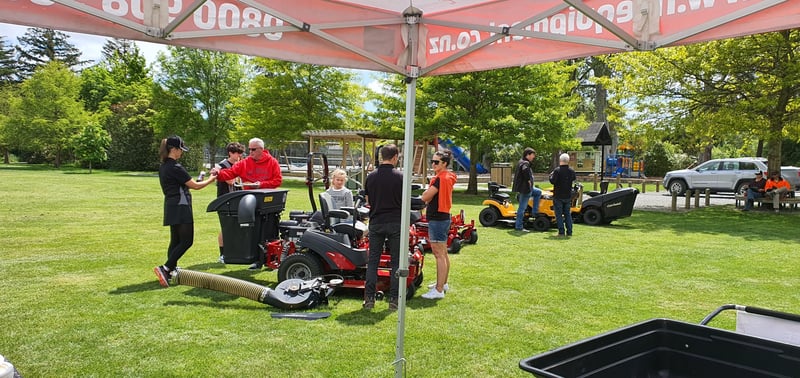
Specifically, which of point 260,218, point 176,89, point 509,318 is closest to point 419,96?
point 260,218

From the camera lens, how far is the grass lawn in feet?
14.4

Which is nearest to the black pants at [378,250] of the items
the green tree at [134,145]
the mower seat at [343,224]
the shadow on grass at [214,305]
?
A: the mower seat at [343,224]

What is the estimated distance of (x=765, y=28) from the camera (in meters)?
3.05

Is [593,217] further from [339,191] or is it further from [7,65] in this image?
[7,65]

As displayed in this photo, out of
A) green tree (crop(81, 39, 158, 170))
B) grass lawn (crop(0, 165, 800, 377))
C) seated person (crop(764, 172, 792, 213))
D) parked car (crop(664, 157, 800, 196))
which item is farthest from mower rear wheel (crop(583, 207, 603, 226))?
green tree (crop(81, 39, 158, 170))

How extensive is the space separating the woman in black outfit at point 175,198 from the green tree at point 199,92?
37.9 m

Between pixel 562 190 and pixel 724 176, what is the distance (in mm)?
17189

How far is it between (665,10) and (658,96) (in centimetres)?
1636

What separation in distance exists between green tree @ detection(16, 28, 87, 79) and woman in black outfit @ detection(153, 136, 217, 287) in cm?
8960

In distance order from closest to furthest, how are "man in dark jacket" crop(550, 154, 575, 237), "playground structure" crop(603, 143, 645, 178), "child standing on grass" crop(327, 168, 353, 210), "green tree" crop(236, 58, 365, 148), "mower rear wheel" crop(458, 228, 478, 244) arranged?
"child standing on grass" crop(327, 168, 353, 210) < "mower rear wheel" crop(458, 228, 478, 244) < "man in dark jacket" crop(550, 154, 575, 237) < "green tree" crop(236, 58, 365, 148) < "playground structure" crop(603, 143, 645, 178)

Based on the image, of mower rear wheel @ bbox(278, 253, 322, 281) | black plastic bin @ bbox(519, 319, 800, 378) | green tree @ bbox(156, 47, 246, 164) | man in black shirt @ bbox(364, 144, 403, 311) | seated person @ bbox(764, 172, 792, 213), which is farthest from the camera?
→ green tree @ bbox(156, 47, 246, 164)

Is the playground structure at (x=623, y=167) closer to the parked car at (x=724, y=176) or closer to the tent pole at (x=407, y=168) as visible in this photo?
the parked car at (x=724, y=176)

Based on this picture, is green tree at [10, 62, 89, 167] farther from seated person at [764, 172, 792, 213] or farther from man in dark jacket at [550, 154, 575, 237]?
seated person at [764, 172, 792, 213]

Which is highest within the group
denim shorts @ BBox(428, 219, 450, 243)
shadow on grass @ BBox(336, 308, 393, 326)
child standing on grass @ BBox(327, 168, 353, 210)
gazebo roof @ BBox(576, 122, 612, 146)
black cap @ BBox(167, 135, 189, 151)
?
gazebo roof @ BBox(576, 122, 612, 146)
